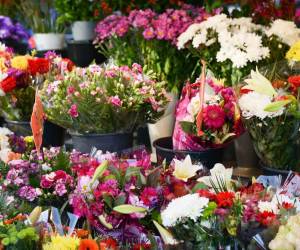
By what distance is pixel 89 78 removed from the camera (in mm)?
2236

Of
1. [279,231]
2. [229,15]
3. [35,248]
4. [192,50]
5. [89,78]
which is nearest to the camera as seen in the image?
[279,231]

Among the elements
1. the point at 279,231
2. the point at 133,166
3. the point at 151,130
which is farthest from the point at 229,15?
the point at 279,231

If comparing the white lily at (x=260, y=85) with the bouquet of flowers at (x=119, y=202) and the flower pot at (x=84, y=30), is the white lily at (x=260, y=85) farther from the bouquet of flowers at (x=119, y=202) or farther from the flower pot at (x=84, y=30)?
the flower pot at (x=84, y=30)

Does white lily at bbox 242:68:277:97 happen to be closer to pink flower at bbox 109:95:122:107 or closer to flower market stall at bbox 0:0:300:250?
flower market stall at bbox 0:0:300:250

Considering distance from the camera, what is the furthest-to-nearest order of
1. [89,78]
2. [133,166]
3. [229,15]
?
[229,15] → [89,78] → [133,166]

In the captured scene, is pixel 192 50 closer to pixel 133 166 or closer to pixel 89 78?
pixel 89 78

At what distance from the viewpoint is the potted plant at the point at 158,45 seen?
9.18 ft

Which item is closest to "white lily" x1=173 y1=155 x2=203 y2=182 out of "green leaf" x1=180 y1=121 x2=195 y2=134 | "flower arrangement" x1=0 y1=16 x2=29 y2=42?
"green leaf" x1=180 y1=121 x2=195 y2=134

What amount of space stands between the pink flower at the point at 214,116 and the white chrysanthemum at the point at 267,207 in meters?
0.65

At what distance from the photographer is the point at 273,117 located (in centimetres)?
179

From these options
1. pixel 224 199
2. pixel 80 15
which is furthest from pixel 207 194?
pixel 80 15

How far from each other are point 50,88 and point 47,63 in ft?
1.86

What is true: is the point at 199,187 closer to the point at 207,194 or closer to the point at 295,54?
the point at 207,194

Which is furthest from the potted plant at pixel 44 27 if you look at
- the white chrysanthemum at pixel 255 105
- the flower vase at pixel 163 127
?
the white chrysanthemum at pixel 255 105
